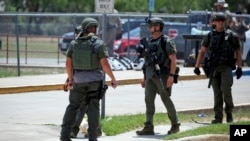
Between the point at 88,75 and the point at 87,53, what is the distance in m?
0.32

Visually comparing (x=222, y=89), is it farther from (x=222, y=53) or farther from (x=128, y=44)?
(x=128, y=44)

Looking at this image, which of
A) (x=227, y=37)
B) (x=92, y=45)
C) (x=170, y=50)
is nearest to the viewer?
(x=92, y=45)

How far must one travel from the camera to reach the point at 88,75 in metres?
12.6

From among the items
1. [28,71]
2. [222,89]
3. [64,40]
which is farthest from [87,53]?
[64,40]

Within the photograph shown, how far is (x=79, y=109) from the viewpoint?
13078mm

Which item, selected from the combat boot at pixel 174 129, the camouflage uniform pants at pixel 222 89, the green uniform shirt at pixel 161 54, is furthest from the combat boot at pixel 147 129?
the camouflage uniform pants at pixel 222 89

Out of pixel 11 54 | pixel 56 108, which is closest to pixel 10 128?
pixel 56 108

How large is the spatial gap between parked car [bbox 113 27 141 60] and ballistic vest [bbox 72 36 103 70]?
17.1 metres

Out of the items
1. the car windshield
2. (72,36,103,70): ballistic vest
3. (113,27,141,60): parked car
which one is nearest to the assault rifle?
(72,36,103,70): ballistic vest

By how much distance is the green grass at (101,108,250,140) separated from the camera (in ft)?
42.4

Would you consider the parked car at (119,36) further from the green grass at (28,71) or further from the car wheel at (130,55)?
the green grass at (28,71)

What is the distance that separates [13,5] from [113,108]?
4490cm

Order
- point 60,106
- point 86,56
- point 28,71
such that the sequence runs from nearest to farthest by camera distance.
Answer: point 86,56
point 60,106
point 28,71

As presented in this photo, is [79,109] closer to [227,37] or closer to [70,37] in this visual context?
[227,37]
